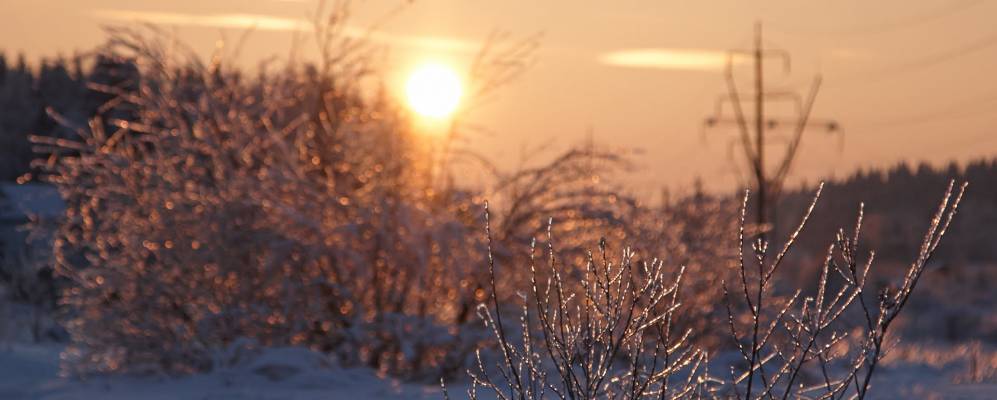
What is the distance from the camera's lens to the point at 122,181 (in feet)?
45.3

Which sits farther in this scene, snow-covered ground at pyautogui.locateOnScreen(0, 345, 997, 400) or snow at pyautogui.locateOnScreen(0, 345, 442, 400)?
snow at pyautogui.locateOnScreen(0, 345, 442, 400)

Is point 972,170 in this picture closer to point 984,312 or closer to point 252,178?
point 984,312

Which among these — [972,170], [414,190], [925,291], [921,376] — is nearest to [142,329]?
[414,190]

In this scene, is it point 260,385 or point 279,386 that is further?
point 260,385

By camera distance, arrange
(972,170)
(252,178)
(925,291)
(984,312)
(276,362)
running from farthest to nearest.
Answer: (972,170) → (925,291) → (984,312) → (252,178) → (276,362)

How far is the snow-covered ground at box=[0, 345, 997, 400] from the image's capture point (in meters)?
11.6

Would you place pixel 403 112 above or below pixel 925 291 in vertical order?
above

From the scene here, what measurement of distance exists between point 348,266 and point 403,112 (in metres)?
1.64

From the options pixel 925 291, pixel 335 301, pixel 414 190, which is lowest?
pixel 925 291

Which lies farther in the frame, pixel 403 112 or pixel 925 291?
pixel 925 291

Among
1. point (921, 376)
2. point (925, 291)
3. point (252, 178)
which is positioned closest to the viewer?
point (252, 178)

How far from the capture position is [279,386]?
11.9m

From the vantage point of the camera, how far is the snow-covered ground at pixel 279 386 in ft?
37.9

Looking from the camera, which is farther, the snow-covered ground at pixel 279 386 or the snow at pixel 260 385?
the snow at pixel 260 385
